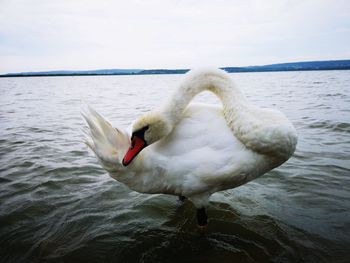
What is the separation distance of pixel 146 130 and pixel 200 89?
3.04 ft

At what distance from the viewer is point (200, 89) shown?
404 cm

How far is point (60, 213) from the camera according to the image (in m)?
4.87

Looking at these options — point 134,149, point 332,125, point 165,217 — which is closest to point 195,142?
point 134,149

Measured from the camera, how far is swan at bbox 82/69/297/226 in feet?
11.8

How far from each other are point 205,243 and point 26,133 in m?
8.27

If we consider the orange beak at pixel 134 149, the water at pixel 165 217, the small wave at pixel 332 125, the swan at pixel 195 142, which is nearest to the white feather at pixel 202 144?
the swan at pixel 195 142

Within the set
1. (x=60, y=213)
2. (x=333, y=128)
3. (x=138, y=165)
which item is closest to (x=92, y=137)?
(x=138, y=165)

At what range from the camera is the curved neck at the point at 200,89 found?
385cm

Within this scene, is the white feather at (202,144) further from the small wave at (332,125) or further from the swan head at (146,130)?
the small wave at (332,125)

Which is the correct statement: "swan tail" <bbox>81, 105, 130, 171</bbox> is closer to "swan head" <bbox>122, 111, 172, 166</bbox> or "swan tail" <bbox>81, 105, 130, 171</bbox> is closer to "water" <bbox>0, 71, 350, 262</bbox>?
"swan head" <bbox>122, 111, 172, 166</bbox>

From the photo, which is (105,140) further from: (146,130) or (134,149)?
(146,130)

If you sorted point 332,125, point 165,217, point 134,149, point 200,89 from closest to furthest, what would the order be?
point 134,149 → point 200,89 → point 165,217 → point 332,125

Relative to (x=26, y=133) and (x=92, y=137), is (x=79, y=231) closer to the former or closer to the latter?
(x=92, y=137)

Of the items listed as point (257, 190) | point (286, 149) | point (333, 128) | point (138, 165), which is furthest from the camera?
point (333, 128)
